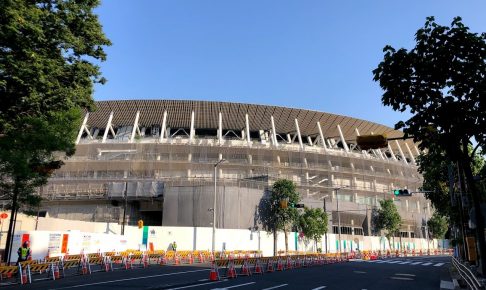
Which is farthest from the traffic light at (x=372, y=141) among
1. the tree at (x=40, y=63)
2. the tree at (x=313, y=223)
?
the tree at (x=313, y=223)

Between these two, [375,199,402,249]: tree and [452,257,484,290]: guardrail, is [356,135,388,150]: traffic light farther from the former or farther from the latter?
[375,199,402,249]: tree

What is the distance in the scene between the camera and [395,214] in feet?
224

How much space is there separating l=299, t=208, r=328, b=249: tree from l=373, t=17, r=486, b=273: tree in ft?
145

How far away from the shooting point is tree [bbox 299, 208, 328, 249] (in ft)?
179

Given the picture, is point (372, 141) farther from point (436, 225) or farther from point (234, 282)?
point (436, 225)

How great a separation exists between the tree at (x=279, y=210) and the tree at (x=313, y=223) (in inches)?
73.6

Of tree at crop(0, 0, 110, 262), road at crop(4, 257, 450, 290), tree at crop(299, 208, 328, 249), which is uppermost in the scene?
tree at crop(0, 0, 110, 262)

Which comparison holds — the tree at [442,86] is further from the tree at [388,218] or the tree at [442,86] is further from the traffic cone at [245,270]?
the tree at [388,218]

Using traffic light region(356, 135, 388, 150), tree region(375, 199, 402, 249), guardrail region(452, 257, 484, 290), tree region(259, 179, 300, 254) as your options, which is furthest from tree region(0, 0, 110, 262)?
tree region(375, 199, 402, 249)

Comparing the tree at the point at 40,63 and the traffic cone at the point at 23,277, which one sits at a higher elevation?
the tree at the point at 40,63

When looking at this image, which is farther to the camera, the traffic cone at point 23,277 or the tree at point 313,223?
the tree at point 313,223

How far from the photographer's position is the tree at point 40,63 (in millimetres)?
11258

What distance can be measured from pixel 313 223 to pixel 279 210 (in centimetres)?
585

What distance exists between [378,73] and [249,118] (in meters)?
66.9
